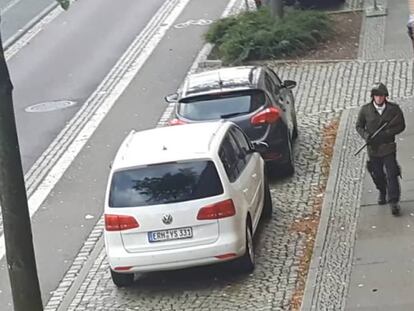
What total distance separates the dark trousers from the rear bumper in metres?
2.43

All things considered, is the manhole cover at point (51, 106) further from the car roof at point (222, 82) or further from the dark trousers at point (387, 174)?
the dark trousers at point (387, 174)

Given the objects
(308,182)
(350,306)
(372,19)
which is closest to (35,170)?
(308,182)

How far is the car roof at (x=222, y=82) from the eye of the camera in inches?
681

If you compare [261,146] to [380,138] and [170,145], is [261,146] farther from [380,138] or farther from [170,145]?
[170,145]

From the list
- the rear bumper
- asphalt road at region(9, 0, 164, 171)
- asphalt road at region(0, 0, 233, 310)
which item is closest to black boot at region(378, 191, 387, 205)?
the rear bumper

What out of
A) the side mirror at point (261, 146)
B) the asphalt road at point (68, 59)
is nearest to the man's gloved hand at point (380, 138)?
the side mirror at point (261, 146)

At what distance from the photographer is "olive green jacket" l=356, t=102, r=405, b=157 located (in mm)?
14781

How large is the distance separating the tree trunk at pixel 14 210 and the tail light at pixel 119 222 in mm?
2643

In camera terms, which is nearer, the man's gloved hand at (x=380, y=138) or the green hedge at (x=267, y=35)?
the man's gloved hand at (x=380, y=138)

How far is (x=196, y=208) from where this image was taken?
13164 millimetres

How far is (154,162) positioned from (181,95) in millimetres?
4256

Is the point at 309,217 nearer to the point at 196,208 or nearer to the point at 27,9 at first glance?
the point at 196,208

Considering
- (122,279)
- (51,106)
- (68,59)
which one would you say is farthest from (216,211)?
(68,59)

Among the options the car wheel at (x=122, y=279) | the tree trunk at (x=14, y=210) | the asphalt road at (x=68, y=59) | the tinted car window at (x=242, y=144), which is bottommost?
the asphalt road at (x=68, y=59)
